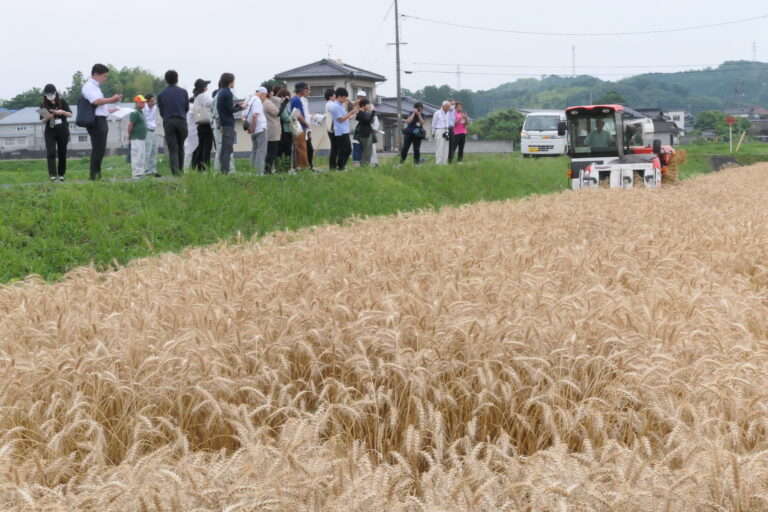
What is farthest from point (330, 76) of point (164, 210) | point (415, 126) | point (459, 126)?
point (164, 210)

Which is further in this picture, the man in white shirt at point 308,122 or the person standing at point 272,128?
the man in white shirt at point 308,122

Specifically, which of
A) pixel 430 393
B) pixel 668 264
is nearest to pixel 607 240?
pixel 668 264

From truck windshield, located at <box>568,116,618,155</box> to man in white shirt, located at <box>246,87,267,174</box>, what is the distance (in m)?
8.63

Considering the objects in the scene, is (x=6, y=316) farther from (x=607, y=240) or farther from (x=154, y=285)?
(x=607, y=240)

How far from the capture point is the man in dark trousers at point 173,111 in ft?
39.8

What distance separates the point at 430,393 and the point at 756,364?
4.12ft

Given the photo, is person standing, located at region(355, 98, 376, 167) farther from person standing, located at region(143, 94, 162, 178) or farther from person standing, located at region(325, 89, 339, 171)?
person standing, located at region(143, 94, 162, 178)

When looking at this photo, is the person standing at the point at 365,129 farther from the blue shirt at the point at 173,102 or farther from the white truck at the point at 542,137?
the white truck at the point at 542,137

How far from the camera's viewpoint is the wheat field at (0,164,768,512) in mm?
2113

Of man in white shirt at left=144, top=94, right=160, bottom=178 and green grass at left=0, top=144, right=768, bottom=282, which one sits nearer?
green grass at left=0, top=144, right=768, bottom=282

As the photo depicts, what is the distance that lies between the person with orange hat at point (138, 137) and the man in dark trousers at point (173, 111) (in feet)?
3.12

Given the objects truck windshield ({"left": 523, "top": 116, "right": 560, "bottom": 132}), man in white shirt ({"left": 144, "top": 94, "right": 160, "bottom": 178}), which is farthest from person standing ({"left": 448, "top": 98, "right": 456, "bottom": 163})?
truck windshield ({"left": 523, "top": 116, "right": 560, "bottom": 132})

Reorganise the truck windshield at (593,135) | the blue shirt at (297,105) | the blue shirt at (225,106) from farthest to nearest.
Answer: the truck windshield at (593,135) < the blue shirt at (297,105) < the blue shirt at (225,106)

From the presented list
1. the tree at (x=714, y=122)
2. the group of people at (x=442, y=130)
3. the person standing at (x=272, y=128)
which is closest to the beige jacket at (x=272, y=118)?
the person standing at (x=272, y=128)
